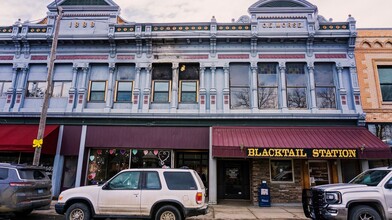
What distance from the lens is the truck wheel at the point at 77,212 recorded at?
7.81 meters

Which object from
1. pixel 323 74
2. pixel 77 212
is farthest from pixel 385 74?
pixel 77 212

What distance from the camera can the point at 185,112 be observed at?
46.3 feet

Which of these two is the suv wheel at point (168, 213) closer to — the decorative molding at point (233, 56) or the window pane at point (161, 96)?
the window pane at point (161, 96)

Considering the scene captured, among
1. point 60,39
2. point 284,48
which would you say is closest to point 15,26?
point 60,39

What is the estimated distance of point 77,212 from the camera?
25.9 feet

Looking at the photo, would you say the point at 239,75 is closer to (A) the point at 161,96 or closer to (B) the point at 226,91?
(B) the point at 226,91

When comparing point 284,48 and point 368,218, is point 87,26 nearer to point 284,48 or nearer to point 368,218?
point 284,48

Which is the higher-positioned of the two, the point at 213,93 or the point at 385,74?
the point at 385,74

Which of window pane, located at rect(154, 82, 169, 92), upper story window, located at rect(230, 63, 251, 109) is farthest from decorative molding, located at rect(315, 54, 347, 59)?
window pane, located at rect(154, 82, 169, 92)

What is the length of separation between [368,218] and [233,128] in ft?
24.4

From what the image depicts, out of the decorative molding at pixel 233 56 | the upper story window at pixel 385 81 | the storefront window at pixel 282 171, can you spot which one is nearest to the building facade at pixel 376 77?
the upper story window at pixel 385 81

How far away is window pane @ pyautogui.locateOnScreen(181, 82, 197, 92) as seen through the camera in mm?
14867

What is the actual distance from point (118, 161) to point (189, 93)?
5583 mm

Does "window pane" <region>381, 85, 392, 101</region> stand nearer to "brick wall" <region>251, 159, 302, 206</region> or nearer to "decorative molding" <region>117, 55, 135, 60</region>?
"brick wall" <region>251, 159, 302, 206</region>
